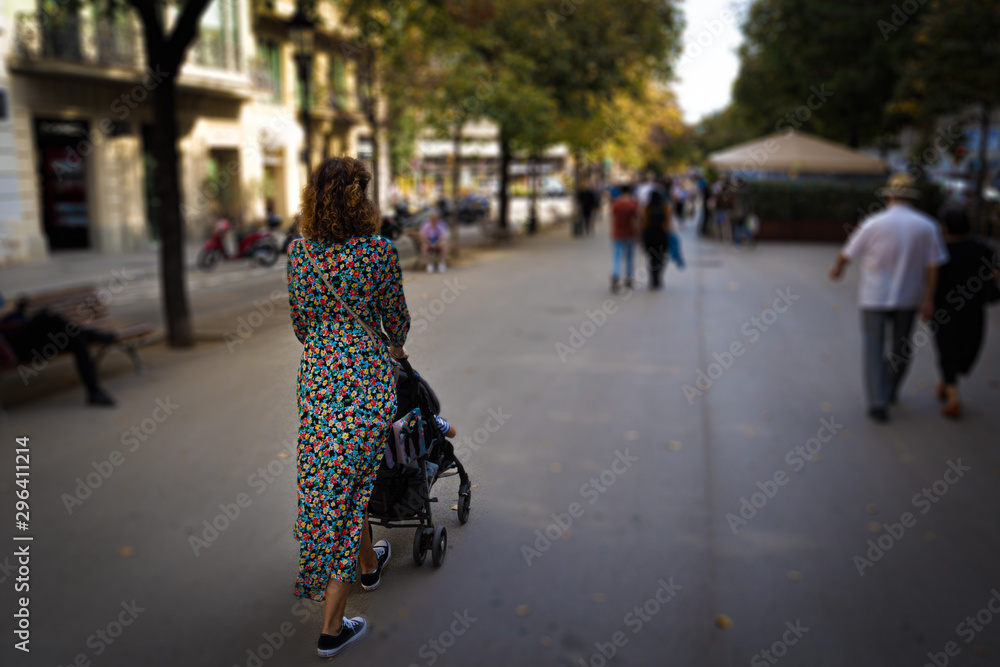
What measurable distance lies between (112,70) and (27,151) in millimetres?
3134

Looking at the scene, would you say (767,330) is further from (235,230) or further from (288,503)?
(235,230)

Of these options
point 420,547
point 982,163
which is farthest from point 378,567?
point 982,163

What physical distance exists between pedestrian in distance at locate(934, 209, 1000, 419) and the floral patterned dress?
6.79 metres

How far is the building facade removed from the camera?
65.3 feet

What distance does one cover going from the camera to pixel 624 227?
48.6ft

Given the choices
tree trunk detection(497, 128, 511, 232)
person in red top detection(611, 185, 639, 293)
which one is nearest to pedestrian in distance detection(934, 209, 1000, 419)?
person in red top detection(611, 185, 639, 293)

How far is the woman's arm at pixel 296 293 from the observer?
6.05 ft

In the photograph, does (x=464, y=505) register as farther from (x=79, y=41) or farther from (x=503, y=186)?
(x=503, y=186)

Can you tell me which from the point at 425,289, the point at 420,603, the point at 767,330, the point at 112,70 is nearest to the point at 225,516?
the point at 420,603

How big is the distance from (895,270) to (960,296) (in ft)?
2.19

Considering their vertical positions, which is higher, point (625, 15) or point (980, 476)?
point (625, 15)

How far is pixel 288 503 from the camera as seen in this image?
7.00 ft

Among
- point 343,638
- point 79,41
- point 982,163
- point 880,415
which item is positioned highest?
point 79,41

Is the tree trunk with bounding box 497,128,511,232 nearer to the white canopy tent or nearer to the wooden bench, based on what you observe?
the white canopy tent
